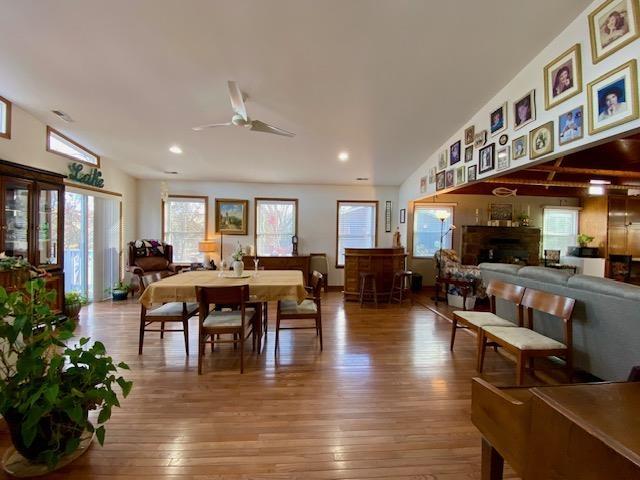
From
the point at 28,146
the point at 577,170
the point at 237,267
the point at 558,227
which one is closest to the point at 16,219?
the point at 28,146

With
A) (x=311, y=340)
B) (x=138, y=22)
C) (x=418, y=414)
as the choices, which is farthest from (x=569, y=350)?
(x=138, y=22)

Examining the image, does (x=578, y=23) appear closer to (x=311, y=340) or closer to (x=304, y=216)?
(x=311, y=340)

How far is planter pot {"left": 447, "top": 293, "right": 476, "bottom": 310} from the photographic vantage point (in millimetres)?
4914

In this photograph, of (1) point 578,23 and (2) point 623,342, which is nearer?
(2) point 623,342

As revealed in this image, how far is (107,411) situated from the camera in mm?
1534

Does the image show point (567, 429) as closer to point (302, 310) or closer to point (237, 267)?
point (302, 310)

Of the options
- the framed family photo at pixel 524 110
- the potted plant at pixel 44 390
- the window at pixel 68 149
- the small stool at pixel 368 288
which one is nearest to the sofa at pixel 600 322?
the framed family photo at pixel 524 110

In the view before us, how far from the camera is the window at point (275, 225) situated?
6703 millimetres

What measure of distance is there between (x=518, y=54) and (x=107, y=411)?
4197 millimetres

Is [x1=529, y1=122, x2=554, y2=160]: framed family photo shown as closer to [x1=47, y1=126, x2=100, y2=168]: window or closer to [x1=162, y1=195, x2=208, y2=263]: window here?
[x1=162, y1=195, x2=208, y2=263]: window

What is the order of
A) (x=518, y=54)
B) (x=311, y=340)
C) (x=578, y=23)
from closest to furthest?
1. (x=578, y=23)
2. (x=518, y=54)
3. (x=311, y=340)

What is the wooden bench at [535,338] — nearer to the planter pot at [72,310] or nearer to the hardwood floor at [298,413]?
the hardwood floor at [298,413]

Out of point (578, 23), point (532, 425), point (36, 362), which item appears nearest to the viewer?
point (532, 425)

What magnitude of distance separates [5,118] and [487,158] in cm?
596
